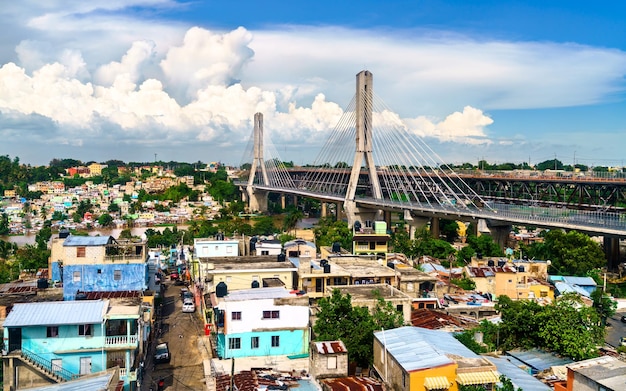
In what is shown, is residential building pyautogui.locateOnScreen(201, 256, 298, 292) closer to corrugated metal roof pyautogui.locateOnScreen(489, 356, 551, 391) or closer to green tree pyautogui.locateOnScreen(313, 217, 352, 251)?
corrugated metal roof pyautogui.locateOnScreen(489, 356, 551, 391)

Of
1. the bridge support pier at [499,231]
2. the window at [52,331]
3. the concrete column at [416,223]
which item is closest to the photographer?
the window at [52,331]

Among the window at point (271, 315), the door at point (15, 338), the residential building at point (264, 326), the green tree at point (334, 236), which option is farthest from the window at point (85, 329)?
the green tree at point (334, 236)

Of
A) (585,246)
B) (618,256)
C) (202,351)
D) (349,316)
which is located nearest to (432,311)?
(349,316)

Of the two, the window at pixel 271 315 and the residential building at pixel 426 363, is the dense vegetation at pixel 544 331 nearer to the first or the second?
the residential building at pixel 426 363

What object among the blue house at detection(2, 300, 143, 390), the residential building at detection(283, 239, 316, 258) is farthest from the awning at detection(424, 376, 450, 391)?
the residential building at detection(283, 239, 316, 258)

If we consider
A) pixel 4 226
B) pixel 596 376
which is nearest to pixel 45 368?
pixel 596 376

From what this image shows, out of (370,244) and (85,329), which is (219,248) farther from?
(85,329)

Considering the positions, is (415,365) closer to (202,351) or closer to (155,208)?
(202,351)
